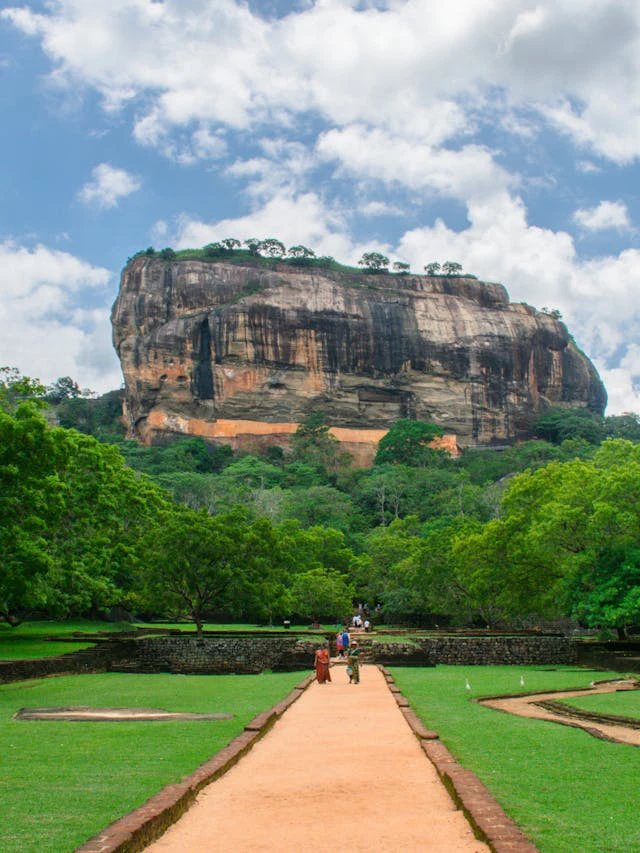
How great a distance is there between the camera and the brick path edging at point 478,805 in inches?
229

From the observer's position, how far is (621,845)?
6.02 metres

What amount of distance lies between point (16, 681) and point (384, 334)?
310 ft

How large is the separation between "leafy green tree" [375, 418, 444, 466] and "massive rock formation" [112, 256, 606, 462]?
24.5 feet

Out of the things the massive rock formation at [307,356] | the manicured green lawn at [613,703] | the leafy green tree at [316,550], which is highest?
the massive rock formation at [307,356]

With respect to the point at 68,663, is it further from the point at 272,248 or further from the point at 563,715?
the point at 272,248

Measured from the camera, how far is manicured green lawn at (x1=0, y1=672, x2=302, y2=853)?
644 cm

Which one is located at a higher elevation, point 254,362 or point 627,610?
point 254,362

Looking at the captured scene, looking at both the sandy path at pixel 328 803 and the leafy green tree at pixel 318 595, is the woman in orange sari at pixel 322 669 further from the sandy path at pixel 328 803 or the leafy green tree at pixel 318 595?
the leafy green tree at pixel 318 595

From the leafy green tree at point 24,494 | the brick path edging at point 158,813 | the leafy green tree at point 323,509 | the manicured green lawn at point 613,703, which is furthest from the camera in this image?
the leafy green tree at point 323,509

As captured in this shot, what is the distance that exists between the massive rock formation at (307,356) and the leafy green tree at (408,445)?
7.45m

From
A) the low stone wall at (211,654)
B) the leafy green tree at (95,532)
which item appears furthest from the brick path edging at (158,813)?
the leafy green tree at (95,532)

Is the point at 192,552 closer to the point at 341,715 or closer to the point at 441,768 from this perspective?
the point at 341,715

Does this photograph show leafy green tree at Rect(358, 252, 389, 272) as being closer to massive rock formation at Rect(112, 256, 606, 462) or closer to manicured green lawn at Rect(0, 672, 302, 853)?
massive rock formation at Rect(112, 256, 606, 462)

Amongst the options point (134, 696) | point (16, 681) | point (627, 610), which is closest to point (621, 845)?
point (134, 696)
